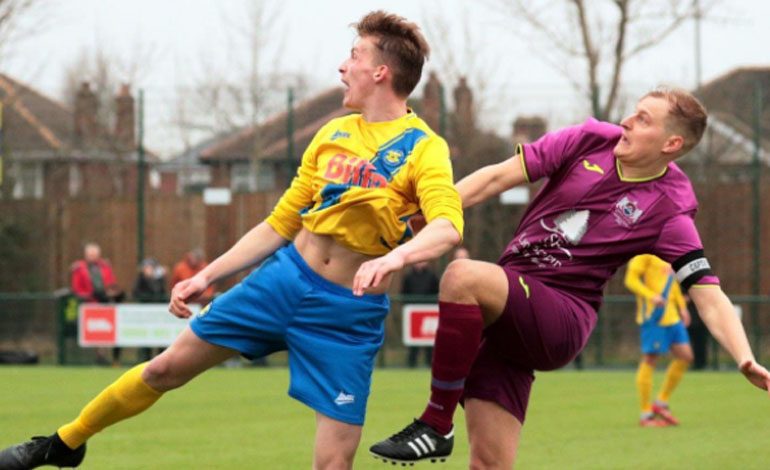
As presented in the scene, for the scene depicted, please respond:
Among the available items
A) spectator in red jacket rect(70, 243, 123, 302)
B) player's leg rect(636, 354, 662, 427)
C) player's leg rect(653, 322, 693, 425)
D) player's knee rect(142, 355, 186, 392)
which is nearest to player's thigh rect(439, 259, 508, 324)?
player's knee rect(142, 355, 186, 392)

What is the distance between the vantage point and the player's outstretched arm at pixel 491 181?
587cm

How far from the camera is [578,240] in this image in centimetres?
594

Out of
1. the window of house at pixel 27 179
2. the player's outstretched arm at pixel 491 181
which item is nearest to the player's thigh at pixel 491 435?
the player's outstretched arm at pixel 491 181

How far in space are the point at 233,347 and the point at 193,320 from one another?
0.23 meters

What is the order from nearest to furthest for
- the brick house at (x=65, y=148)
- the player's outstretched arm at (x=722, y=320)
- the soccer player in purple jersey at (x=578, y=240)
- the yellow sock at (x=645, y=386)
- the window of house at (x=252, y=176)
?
the player's outstretched arm at (x=722, y=320), the soccer player in purple jersey at (x=578, y=240), the yellow sock at (x=645, y=386), the window of house at (x=252, y=176), the brick house at (x=65, y=148)

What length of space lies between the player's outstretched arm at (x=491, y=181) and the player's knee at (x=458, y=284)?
1.65 feet

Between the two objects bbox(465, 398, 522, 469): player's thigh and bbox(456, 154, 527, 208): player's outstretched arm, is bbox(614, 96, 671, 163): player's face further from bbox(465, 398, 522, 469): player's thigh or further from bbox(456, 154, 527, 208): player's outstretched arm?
bbox(465, 398, 522, 469): player's thigh

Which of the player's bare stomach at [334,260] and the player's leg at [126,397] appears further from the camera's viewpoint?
the player's leg at [126,397]

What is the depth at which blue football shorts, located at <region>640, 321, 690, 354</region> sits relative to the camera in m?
13.4

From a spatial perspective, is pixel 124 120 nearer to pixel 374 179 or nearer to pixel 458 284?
pixel 374 179

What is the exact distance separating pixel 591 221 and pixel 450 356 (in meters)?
0.90

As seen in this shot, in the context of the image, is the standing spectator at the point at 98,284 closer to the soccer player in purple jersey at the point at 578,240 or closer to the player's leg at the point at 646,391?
the player's leg at the point at 646,391

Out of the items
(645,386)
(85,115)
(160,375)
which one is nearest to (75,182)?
(85,115)

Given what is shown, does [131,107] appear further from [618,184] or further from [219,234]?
[618,184]
